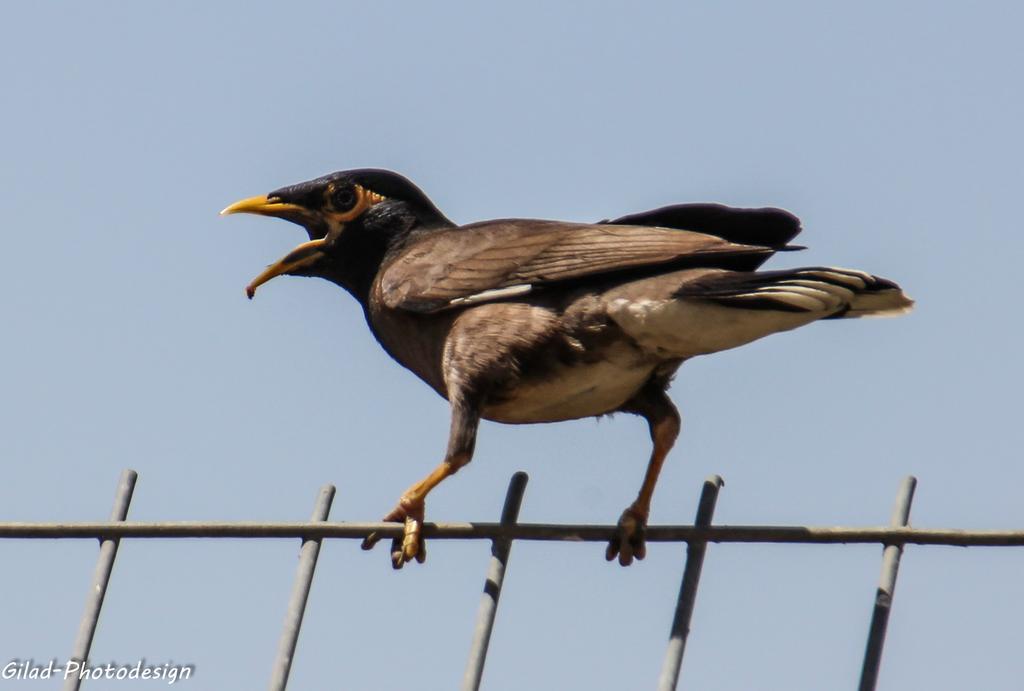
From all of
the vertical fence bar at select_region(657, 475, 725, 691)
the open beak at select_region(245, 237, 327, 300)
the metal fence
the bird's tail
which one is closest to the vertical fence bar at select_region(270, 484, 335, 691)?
the metal fence

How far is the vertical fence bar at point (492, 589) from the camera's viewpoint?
3.60 meters

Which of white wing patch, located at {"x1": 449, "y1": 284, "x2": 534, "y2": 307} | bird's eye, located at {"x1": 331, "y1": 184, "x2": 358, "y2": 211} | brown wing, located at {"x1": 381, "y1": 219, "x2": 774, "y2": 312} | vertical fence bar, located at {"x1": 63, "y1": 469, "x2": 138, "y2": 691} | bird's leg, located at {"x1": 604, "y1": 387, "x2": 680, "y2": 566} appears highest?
bird's eye, located at {"x1": 331, "y1": 184, "x2": 358, "y2": 211}

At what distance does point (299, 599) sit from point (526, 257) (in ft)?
10.2

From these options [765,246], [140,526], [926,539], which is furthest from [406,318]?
[926,539]

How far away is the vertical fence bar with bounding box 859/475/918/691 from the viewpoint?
342cm

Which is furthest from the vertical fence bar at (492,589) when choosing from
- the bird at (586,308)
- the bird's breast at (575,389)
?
the bird's breast at (575,389)

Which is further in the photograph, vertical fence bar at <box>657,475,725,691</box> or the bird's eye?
the bird's eye

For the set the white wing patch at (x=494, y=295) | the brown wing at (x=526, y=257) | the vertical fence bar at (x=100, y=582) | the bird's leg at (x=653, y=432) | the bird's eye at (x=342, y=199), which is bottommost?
the vertical fence bar at (x=100, y=582)

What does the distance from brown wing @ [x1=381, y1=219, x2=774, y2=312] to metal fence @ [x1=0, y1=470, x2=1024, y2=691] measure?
2296mm

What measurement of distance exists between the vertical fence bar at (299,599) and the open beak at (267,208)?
3412mm

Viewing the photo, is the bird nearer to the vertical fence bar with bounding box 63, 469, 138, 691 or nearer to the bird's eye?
the bird's eye

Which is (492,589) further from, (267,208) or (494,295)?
(267,208)

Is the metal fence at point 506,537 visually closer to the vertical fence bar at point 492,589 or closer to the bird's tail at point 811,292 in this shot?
the vertical fence bar at point 492,589

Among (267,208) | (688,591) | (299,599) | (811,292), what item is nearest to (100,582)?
(299,599)
